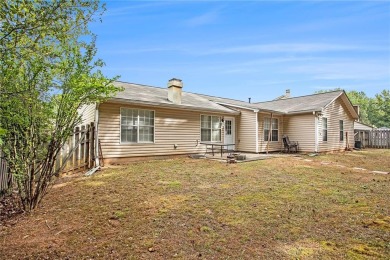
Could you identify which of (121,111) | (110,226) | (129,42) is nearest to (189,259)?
(110,226)

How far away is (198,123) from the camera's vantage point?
1307cm

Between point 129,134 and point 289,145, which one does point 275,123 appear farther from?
point 129,134

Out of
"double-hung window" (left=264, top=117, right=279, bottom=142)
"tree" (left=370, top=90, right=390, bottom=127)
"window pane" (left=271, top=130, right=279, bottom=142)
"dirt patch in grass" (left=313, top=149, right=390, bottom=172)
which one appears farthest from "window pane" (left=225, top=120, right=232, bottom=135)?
"tree" (left=370, top=90, right=390, bottom=127)

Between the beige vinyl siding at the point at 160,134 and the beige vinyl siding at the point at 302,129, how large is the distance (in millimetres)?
6910

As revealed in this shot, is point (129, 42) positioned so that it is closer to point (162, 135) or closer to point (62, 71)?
point (162, 135)

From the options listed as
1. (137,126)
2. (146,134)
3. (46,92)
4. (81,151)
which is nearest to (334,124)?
(146,134)

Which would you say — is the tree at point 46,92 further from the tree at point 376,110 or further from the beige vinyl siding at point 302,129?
the tree at point 376,110

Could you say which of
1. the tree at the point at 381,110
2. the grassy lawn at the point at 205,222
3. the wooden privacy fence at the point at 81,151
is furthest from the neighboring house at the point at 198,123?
the tree at the point at 381,110

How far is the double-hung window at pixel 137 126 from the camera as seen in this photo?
1031cm

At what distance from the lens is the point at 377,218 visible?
374 cm

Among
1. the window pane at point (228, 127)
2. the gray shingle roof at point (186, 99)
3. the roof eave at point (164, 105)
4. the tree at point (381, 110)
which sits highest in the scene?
the tree at point (381, 110)

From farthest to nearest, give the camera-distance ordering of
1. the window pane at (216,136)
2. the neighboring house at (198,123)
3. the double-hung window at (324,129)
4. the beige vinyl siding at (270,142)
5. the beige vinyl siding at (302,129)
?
the double-hung window at (324,129)
the beige vinyl siding at (302,129)
the beige vinyl siding at (270,142)
the window pane at (216,136)
the neighboring house at (198,123)

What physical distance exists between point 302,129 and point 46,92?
15.4 metres

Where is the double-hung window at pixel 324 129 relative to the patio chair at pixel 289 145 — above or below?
above
